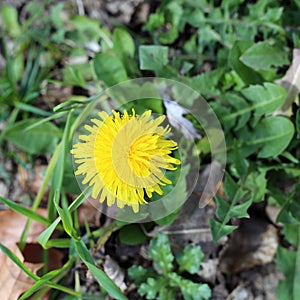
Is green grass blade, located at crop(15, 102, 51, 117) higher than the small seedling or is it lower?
higher

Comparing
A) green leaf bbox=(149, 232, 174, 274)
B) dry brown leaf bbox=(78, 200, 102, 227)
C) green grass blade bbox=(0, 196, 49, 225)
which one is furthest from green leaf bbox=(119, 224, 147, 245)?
green grass blade bbox=(0, 196, 49, 225)

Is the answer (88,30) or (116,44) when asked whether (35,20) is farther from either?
(116,44)

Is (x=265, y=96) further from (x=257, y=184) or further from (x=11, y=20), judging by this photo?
(x=11, y=20)

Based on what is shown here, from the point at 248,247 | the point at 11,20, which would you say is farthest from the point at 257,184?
the point at 11,20

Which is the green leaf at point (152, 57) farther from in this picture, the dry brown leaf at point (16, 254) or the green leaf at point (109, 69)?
the dry brown leaf at point (16, 254)

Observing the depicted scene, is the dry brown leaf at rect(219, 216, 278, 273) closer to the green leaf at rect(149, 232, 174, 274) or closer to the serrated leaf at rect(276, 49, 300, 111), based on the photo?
the green leaf at rect(149, 232, 174, 274)

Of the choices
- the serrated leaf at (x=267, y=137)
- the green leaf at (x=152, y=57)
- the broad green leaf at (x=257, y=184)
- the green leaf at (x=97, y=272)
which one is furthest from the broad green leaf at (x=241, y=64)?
the green leaf at (x=97, y=272)
